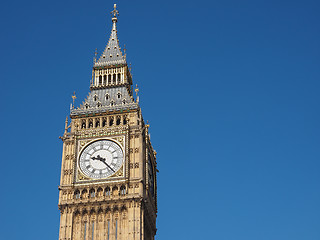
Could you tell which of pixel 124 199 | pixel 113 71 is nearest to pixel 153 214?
pixel 124 199

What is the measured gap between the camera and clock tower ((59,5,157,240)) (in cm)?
6281

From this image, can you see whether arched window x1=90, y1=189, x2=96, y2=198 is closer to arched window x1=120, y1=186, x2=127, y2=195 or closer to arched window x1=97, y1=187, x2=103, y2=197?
arched window x1=97, y1=187, x2=103, y2=197

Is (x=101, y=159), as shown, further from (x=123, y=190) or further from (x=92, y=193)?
(x=123, y=190)

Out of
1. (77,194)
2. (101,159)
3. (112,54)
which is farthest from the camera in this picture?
(112,54)

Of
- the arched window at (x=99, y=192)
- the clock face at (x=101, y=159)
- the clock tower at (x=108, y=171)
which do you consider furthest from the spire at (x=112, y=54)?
the arched window at (x=99, y=192)

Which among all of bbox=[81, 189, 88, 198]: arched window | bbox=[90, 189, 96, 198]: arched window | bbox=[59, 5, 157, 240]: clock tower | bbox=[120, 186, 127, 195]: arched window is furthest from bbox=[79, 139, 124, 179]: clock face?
bbox=[120, 186, 127, 195]: arched window

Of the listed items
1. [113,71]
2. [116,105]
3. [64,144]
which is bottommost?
[64,144]

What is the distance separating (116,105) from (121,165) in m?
7.88

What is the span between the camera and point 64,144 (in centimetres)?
6788

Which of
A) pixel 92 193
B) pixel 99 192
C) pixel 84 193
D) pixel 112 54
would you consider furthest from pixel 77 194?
pixel 112 54

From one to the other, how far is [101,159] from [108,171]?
1494 mm

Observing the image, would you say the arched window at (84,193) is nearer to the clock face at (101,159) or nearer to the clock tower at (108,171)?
the clock tower at (108,171)

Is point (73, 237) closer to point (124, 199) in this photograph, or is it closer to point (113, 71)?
point (124, 199)

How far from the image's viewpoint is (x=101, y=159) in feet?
217
